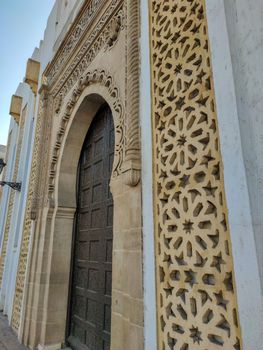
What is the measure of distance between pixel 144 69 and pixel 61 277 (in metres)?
→ 2.46

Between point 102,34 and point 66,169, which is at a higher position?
point 102,34

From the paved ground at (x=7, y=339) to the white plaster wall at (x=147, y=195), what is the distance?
247 centimetres

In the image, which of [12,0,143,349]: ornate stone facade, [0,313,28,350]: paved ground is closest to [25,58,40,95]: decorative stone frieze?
[12,0,143,349]: ornate stone facade

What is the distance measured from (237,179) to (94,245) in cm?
205

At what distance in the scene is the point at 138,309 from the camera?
1.47 metres

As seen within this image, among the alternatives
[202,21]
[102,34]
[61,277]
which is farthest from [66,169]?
[202,21]

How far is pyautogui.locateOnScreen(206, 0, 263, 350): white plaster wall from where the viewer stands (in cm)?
87

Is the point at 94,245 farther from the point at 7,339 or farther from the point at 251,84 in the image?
the point at 251,84

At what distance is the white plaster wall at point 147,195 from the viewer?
1.28 metres

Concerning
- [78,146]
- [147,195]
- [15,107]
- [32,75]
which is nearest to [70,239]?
[78,146]

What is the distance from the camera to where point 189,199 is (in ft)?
3.99

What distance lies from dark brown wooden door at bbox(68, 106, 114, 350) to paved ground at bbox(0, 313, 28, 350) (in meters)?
0.73

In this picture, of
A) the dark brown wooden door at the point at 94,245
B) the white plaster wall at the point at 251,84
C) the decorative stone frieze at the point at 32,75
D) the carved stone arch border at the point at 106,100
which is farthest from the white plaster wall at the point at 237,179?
the decorative stone frieze at the point at 32,75

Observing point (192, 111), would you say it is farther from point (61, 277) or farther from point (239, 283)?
point (61, 277)
